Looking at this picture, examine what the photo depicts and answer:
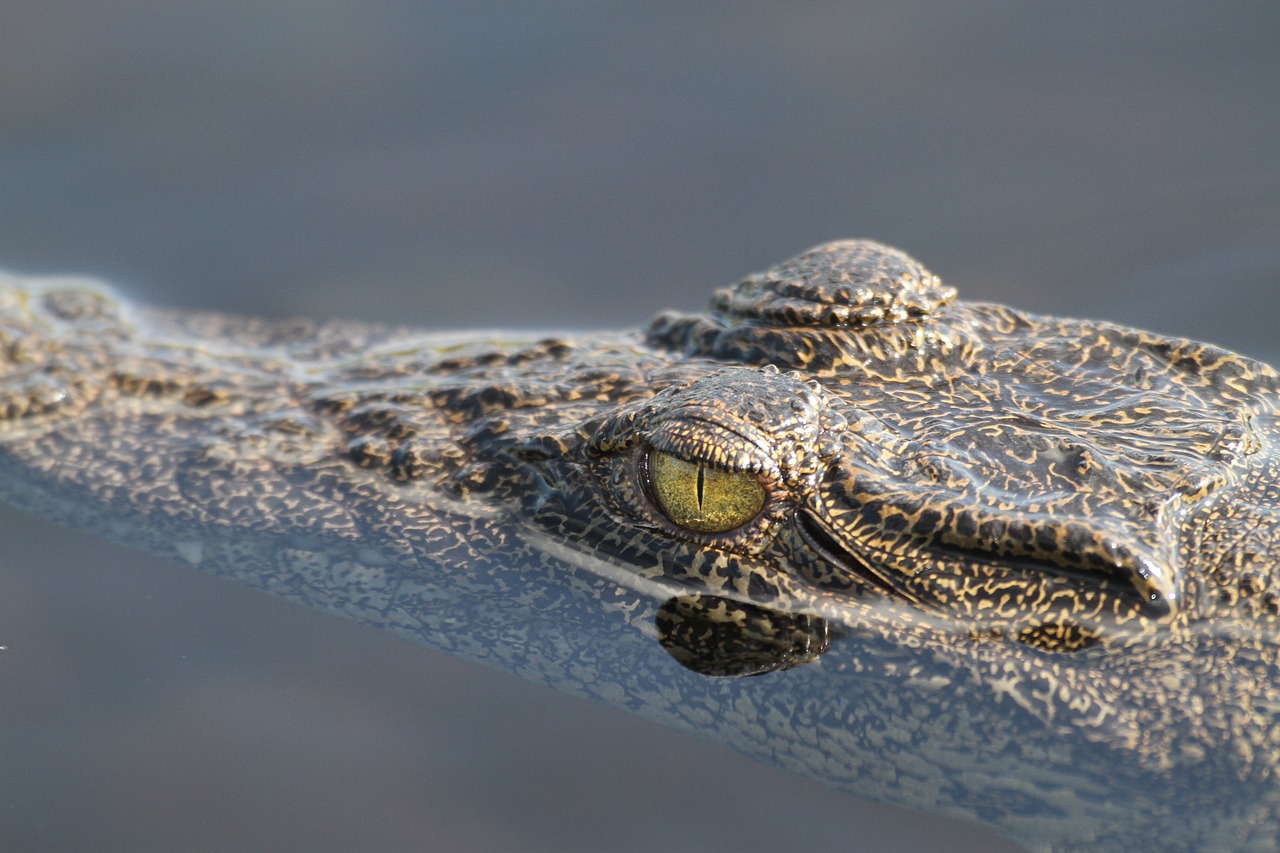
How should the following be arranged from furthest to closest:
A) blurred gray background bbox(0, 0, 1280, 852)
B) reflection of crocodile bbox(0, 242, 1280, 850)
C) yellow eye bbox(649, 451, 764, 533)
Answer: blurred gray background bbox(0, 0, 1280, 852)
yellow eye bbox(649, 451, 764, 533)
reflection of crocodile bbox(0, 242, 1280, 850)

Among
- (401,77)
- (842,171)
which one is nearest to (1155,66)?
(842,171)

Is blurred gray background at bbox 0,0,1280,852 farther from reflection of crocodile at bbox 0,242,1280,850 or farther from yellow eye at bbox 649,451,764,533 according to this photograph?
yellow eye at bbox 649,451,764,533

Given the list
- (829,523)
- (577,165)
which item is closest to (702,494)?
(829,523)

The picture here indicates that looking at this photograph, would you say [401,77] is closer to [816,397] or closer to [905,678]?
[816,397]

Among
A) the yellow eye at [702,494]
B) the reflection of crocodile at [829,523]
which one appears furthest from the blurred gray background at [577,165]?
the yellow eye at [702,494]

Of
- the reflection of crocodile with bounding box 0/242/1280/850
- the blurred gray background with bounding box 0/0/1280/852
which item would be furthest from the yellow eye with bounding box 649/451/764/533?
the blurred gray background with bounding box 0/0/1280/852

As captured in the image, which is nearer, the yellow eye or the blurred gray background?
the yellow eye
